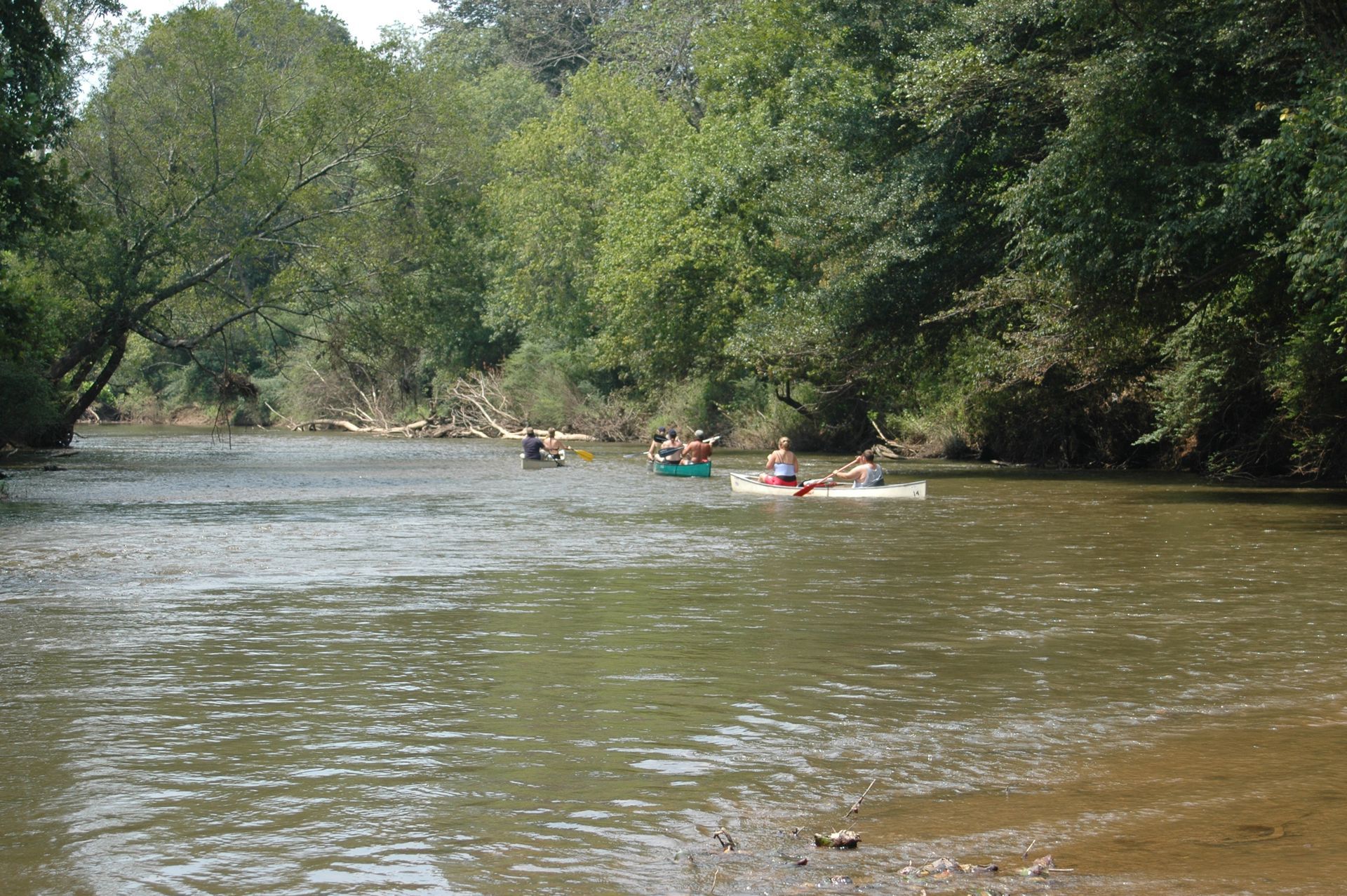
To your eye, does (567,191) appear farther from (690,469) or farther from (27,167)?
(27,167)

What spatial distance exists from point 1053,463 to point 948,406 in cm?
329

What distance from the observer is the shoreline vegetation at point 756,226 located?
21.5 metres

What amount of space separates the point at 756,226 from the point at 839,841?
36.5m

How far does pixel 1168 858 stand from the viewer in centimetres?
558

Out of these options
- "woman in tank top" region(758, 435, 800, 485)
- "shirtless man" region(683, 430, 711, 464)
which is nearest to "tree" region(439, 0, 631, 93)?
"shirtless man" region(683, 430, 711, 464)

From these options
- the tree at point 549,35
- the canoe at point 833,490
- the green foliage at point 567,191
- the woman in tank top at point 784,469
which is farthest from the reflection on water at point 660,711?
the tree at point 549,35

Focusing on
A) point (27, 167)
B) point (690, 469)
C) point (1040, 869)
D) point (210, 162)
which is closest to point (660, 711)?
point (1040, 869)

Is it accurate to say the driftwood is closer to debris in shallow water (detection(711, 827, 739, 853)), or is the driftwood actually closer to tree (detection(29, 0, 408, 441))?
tree (detection(29, 0, 408, 441))

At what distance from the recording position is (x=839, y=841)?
222 inches

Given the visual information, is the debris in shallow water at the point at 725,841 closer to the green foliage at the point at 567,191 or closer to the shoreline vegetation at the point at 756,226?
the shoreline vegetation at the point at 756,226

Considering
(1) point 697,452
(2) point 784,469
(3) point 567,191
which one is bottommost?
(2) point 784,469

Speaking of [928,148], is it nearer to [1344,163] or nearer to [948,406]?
[948,406]

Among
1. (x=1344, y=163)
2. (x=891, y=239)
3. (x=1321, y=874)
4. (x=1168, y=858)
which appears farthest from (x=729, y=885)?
(x=891, y=239)

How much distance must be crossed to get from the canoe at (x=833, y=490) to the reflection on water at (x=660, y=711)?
20.6 feet
